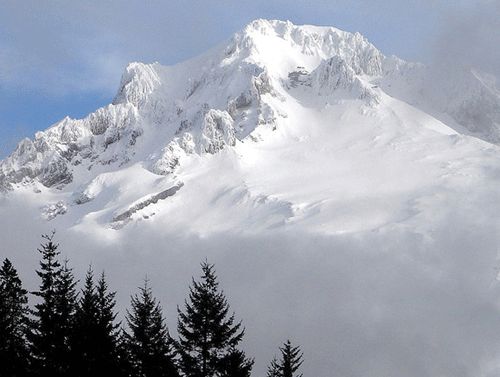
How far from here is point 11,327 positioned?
108ft

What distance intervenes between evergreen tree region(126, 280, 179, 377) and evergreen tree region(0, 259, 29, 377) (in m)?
5.33

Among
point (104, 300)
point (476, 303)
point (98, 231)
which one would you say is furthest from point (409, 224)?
point (104, 300)

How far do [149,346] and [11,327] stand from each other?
7744 mm

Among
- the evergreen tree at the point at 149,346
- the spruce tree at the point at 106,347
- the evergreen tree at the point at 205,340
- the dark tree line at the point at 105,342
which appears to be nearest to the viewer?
the dark tree line at the point at 105,342

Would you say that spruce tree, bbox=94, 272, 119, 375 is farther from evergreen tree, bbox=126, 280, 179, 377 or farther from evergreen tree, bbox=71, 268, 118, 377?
evergreen tree, bbox=126, 280, 179, 377

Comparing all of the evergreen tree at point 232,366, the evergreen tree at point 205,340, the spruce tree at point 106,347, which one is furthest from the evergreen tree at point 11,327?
the evergreen tree at point 232,366

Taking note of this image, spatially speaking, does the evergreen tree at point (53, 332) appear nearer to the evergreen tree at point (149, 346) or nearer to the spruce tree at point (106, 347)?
the spruce tree at point (106, 347)

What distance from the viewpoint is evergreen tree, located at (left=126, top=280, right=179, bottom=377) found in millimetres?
30750

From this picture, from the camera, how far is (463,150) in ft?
605

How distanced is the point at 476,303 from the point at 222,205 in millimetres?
86606

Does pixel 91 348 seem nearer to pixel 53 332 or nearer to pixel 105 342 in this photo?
pixel 105 342

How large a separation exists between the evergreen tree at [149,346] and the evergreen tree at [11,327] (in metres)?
5.33

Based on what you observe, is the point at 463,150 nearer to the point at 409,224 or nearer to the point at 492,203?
the point at 492,203

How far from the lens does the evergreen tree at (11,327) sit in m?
29.8
